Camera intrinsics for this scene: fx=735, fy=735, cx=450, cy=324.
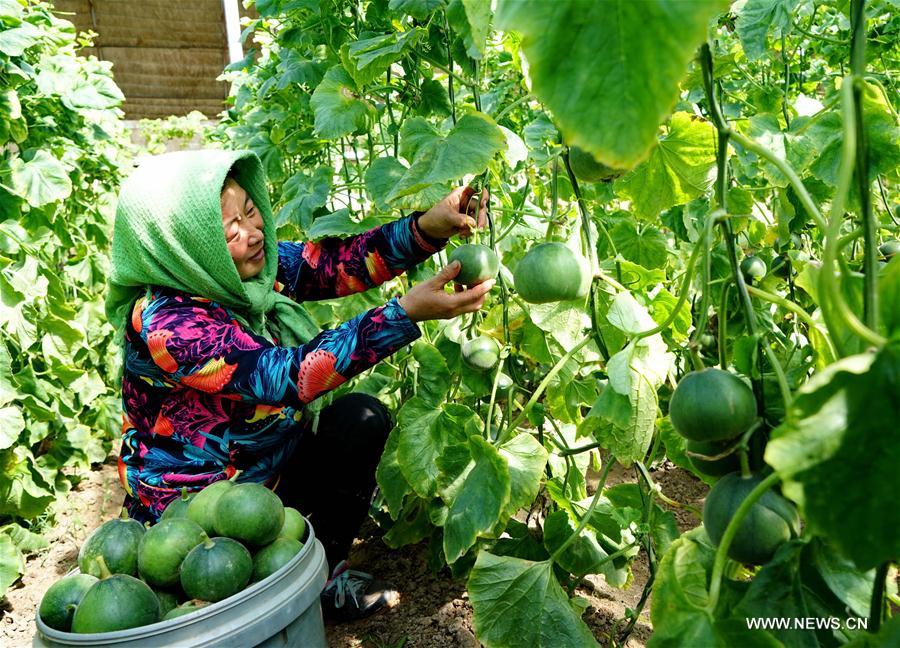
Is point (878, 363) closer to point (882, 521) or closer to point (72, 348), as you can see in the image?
point (882, 521)

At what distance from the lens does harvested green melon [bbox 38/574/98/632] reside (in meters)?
1.27

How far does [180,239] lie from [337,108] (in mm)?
514

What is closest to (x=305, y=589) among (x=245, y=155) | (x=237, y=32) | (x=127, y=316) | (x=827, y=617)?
(x=827, y=617)

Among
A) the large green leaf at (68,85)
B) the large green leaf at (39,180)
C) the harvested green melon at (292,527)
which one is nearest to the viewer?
the harvested green melon at (292,527)

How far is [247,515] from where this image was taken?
1.36 metres

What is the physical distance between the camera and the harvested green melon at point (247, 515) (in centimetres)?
137

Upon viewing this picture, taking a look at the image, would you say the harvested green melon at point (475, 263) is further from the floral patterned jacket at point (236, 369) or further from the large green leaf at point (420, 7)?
the large green leaf at point (420, 7)

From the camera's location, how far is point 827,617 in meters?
0.76

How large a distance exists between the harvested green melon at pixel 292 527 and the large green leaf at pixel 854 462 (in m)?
1.13

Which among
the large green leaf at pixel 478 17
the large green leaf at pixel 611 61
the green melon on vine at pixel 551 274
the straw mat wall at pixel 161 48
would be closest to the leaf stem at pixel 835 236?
the large green leaf at pixel 611 61

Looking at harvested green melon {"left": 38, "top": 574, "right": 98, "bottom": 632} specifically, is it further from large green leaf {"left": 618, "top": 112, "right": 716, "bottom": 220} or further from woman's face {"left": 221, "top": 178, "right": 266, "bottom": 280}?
large green leaf {"left": 618, "top": 112, "right": 716, "bottom": 220}

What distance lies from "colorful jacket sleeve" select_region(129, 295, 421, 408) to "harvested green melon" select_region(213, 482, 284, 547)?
313mm

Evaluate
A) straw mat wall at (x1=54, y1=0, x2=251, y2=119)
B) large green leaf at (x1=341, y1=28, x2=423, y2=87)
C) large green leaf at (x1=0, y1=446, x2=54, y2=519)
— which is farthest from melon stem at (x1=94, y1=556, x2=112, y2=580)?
straw mat wall at (x1=54, y1=0, x2=251, y2=119)

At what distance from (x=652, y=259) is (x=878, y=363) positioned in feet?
4.73
